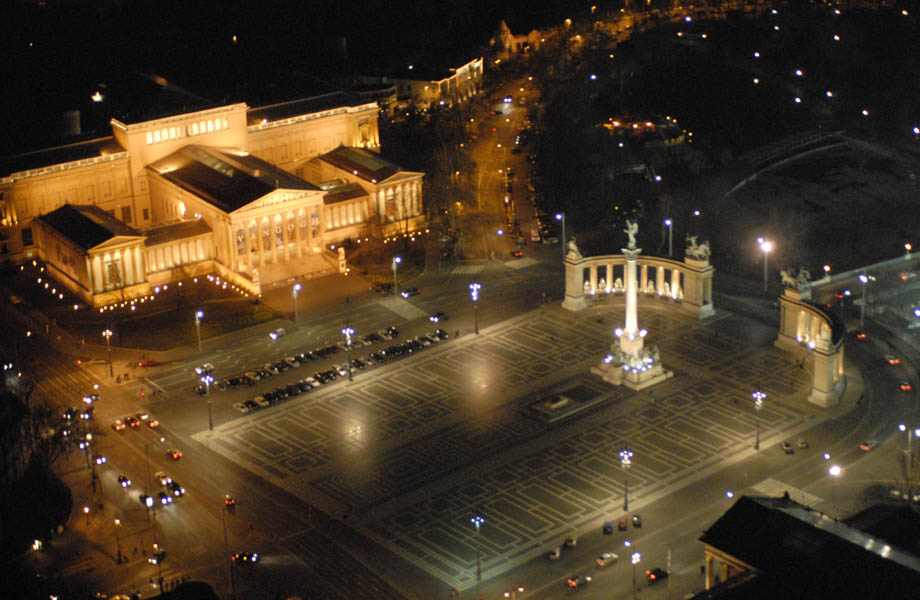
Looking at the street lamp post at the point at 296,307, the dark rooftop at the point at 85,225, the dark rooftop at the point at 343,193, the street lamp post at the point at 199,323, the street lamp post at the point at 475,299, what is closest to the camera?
the street lamp post at the point at 199,323

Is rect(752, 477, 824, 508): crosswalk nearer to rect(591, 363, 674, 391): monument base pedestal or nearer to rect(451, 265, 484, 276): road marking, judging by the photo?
rect(591, 363, 674, 391): monument base pedestal

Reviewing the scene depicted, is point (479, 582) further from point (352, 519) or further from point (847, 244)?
point (847, 244)

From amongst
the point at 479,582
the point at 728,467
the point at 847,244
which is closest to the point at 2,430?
the point at 479,582

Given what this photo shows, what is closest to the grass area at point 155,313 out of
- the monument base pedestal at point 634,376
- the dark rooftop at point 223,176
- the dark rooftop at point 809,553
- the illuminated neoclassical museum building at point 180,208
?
the illuminated neoclassical museum building at point 180,208

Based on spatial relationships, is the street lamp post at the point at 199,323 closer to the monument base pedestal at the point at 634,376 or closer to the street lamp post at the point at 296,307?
the street lamp post at the point at 296,307

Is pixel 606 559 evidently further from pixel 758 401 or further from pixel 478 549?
pixel 758 401

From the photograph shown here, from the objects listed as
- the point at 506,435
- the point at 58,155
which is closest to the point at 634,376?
the point at 506,435
